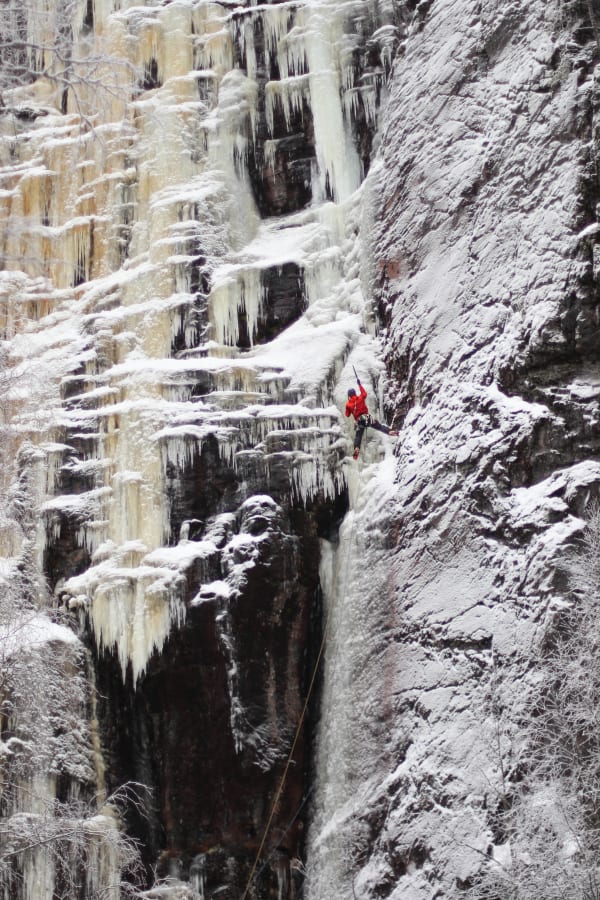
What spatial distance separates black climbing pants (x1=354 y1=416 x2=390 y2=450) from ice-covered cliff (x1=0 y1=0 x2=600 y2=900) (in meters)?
0.34

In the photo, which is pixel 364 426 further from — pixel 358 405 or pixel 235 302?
pixel 235 302

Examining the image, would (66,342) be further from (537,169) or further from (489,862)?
(489,862)

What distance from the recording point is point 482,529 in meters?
12.0

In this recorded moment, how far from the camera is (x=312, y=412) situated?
1531cm

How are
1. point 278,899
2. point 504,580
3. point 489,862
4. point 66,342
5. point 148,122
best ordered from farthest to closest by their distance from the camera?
point 148,122 → point 66,342 → point 278,899 → point 504,580 → point 489,862

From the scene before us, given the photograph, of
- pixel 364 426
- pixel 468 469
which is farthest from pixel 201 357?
pixel 468 469

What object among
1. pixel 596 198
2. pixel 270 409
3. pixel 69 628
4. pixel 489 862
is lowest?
pixel 489 862

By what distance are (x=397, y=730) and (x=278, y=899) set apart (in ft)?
9.14

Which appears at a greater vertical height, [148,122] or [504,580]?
[148,122]

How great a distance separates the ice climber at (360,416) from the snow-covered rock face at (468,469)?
36 centimetres

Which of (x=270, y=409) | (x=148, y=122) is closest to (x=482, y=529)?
(x=270, y=409)

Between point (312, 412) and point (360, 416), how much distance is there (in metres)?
1.13

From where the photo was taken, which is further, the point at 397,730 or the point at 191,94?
the point at 191,94

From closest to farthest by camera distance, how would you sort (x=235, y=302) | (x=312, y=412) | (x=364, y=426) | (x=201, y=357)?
(x=364, y=426) → (x=312, y=412) → (x=201, y=357) → (x=235, y=302)
